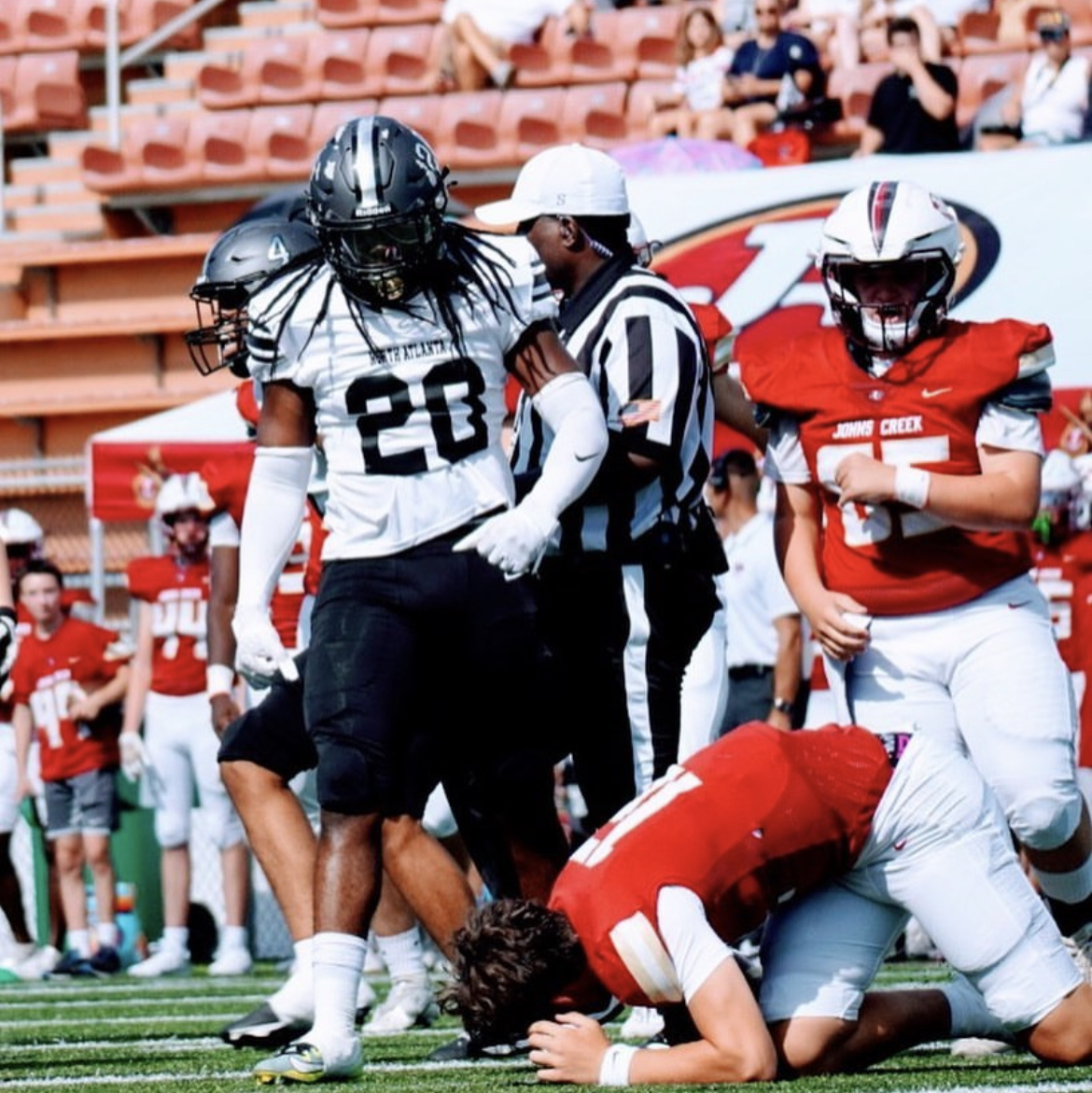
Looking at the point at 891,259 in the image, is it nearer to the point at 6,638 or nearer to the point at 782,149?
the point at 6,638

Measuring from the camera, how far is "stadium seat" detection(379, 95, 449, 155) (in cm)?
1352

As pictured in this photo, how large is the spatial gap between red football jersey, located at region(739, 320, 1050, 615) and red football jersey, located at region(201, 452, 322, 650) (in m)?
Answer: 1.68

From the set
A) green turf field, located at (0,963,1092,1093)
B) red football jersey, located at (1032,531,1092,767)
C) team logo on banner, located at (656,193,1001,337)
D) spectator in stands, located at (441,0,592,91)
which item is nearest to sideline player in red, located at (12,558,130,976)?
green turf field, located at (0,963,1092,1093)

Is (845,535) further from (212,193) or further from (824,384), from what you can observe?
(212,193)

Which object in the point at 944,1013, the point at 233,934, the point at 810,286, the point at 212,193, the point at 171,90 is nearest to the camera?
the point at 944,1013

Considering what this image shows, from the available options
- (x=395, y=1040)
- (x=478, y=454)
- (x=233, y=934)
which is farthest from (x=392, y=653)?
(x=233, y=934)

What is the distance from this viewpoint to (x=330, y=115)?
1429 centimetres

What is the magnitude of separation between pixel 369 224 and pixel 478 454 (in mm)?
433

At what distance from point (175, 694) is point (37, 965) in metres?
1.10

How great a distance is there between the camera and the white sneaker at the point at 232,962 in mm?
8422

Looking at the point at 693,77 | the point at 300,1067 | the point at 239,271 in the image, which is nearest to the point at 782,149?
the point at 693,77

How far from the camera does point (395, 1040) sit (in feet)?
17.0

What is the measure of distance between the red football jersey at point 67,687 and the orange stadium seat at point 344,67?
5.77 metres

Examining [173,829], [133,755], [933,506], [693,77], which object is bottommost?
[173,829]
